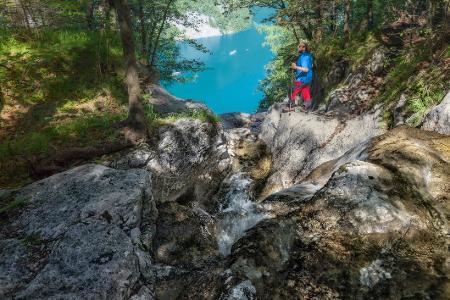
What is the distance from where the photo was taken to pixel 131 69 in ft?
30.5

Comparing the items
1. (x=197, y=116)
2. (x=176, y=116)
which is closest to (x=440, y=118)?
(x=197, y=116)

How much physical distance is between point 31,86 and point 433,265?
12.8 metres

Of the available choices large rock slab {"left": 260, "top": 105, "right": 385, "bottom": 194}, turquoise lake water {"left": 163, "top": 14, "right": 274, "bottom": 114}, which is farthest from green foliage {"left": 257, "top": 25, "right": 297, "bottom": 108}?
turquoise lake water {"left": 163, "top": 14, "right": 274, "bottom": 114}

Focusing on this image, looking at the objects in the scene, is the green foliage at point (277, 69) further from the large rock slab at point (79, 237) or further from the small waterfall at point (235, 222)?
the large rock slab at point (79, 237)

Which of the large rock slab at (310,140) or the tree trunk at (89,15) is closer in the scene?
the large rock slab at (310,140)

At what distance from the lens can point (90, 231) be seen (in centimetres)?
460

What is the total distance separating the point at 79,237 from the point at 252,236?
2357 millimetres

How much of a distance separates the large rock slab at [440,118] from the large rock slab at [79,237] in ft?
19.1

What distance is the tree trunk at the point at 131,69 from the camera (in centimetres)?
855

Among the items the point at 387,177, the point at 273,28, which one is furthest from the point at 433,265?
the point at 273,28

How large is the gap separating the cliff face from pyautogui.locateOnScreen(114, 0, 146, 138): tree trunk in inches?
150

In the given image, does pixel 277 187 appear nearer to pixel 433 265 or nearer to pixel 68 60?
pixel 433 265

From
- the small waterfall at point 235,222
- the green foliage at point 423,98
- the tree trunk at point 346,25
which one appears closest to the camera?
the small waterfall at point 235,222

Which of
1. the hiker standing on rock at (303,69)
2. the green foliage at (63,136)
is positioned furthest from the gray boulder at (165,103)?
the hiker standing on rock at (303,69)
